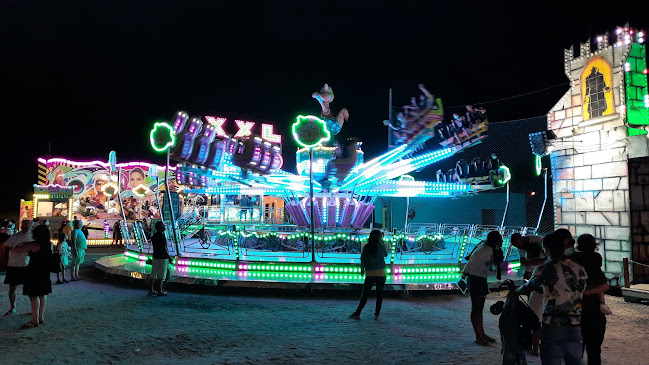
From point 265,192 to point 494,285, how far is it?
878cm

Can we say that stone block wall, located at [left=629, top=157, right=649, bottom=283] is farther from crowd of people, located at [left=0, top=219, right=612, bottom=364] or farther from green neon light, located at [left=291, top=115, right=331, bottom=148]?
green neon light, located at [left=291, top=115, right=331, bottom=148]

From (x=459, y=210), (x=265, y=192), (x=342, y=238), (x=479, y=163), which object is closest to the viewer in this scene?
(x=342, y=238)

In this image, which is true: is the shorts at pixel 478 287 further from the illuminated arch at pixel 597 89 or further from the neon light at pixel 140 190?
the neon light at pixel 140 190

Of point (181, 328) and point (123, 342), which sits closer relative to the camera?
point (123, 342)

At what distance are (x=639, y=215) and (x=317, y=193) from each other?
9.19 m

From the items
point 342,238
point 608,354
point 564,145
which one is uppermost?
point 564,145

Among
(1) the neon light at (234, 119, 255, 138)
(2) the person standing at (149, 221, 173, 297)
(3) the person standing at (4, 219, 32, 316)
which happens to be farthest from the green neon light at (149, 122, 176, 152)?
(1) the neon light at (234, 119, 255, 138)

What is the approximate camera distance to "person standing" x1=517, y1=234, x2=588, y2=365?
12.0 feet

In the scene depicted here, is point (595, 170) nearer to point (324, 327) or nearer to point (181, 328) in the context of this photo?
point (324, 327)

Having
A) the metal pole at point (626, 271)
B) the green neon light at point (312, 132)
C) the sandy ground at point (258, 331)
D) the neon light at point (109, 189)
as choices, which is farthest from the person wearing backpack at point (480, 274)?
the neon light at point (109, 189)

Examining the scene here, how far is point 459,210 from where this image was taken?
23.2m

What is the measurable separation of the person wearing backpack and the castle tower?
245 inches

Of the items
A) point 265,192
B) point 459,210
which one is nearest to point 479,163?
point 265,192

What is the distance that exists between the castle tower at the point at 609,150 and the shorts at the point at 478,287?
6.42 meters
